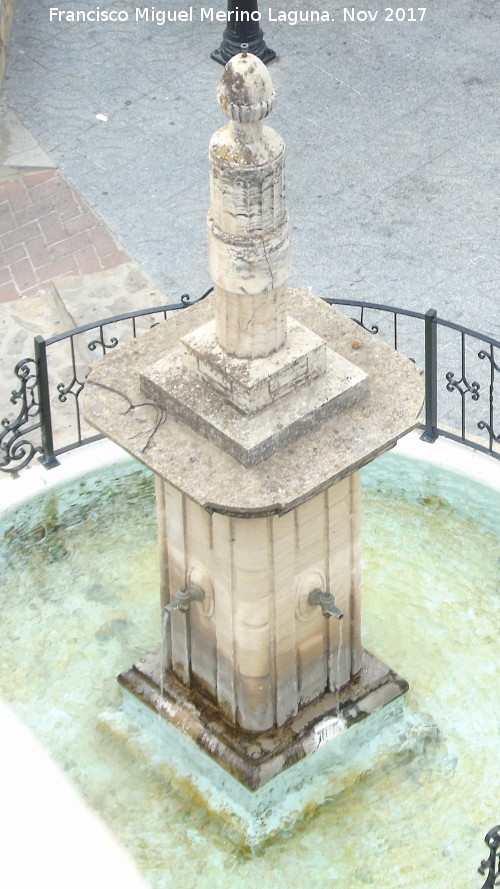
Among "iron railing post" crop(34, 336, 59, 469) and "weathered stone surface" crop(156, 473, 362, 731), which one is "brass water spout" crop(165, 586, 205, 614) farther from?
"iron railing post" crop(34, 336, 59, 469)

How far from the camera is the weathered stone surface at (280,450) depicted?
6684 millimetres

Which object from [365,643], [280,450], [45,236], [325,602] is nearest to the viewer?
[280,450]

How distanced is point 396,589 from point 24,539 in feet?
6.75

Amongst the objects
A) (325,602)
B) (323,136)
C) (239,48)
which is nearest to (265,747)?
(325,602)

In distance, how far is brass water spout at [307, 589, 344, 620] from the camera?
7570 mm

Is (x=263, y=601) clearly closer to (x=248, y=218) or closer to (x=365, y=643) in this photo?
(x=365, y=643)

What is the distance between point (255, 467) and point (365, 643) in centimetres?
221

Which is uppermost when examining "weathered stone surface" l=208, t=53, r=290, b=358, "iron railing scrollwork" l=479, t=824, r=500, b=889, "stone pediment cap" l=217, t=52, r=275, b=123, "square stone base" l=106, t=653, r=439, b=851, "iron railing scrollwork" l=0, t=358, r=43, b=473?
"stone pediment cap" l=217, t=52, r=275, b=123

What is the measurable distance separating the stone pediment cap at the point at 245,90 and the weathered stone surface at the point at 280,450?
4.62ft

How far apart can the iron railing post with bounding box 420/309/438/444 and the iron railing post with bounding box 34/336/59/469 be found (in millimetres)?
2047

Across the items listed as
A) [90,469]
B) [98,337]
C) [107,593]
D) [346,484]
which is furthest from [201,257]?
[346,484]

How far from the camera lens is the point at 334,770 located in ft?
26.6

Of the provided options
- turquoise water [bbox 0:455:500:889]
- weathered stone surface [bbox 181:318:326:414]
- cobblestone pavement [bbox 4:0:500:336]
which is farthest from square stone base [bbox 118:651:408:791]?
cobblestone pavement [bbox 4:0:500:336]

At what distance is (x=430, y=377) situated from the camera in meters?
9.32
